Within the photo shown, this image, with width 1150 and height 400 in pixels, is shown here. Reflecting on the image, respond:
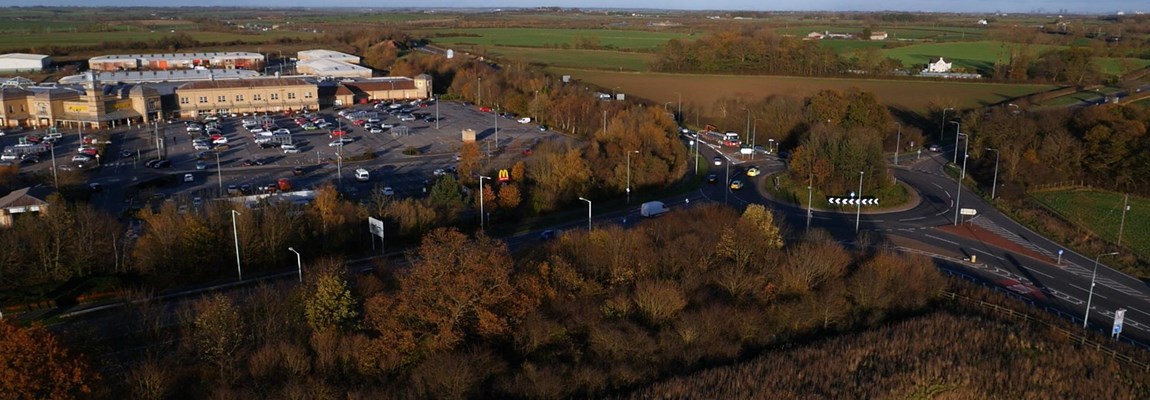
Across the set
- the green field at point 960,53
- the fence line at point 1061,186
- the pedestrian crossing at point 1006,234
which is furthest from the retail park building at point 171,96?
the green field at point 960,53

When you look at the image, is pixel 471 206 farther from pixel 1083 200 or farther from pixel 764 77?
pixel 764 77

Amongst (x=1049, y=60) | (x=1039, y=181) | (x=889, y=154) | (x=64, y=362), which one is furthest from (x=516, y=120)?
(x=1049, y=60)

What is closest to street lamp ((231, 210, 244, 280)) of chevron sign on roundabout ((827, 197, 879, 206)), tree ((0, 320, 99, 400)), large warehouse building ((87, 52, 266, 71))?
tree ((0, 320, 99, 400))

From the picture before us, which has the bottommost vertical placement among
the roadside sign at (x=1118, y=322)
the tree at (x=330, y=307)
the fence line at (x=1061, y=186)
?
the fence line at (x=1061, y=186)

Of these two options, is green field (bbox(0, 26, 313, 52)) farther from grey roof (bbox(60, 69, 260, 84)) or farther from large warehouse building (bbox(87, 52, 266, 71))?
grey roof (bbox(60, 69, 260, 84))

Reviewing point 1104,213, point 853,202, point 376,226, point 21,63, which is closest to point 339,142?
point 376,226

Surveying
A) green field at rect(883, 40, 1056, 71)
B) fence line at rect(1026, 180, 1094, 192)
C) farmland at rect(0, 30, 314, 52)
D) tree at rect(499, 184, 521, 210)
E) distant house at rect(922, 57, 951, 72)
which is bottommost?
fence line at rect(1026, 180, 1094, 192)

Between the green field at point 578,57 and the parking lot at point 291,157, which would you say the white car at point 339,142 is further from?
the green field at point 578,57
